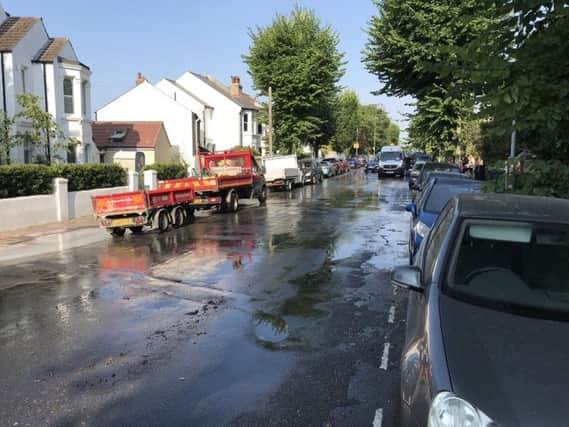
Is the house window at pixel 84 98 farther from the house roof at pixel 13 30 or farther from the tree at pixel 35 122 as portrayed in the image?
the tree at pixel 35 122

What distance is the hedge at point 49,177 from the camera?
15914 mm

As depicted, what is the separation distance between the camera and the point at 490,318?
307 cm

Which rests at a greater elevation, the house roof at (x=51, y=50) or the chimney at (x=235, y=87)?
the chimney at (x=235, y=87)

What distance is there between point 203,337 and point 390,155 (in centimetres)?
4273

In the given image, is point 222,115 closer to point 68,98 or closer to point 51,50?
point 68,98

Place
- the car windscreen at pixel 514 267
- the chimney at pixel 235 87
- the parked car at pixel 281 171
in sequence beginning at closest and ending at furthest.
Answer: the car windscreen at pixel 514 267, the parked car at pixel 281 171, the chimney at pixel 235 87

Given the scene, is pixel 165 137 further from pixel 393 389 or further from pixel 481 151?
pixel 393 389

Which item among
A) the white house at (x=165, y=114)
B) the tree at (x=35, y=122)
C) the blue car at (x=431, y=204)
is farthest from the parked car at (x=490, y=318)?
the white house at (x=165, y=114)

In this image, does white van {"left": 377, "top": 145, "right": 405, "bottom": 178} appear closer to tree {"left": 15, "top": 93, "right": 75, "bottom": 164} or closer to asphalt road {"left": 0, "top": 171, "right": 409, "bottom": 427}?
tree {"left": 15, "top": 93, "right": 75, "bottom": 164}

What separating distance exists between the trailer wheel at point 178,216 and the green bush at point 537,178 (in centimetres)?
1070

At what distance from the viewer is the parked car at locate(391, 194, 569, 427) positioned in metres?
2.40

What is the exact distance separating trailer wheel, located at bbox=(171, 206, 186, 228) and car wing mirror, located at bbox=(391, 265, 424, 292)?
12.8 meters

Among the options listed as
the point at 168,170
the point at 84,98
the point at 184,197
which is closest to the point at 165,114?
the point at 84,98

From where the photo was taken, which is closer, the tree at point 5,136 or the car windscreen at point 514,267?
the car windscreen at point 514,267
